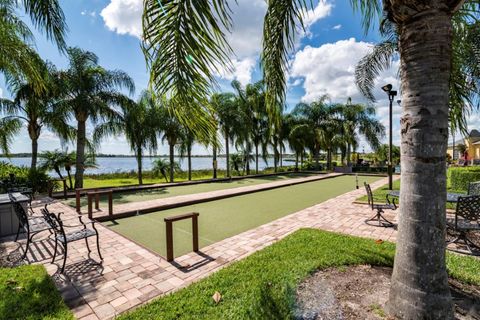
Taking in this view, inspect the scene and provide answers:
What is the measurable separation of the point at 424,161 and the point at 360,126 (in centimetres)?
2488

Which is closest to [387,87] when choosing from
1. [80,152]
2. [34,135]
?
[80,152]

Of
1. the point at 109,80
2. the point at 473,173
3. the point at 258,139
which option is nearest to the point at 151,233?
the point at 109,80

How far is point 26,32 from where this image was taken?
7.11 meters

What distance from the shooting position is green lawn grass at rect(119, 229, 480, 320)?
8.71ft

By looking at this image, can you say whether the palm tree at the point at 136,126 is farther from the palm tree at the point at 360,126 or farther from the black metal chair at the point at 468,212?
the palm tree at the point at 360,126

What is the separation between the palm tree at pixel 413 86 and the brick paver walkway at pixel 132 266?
254cm

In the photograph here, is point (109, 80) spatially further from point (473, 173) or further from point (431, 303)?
point (473, 173)

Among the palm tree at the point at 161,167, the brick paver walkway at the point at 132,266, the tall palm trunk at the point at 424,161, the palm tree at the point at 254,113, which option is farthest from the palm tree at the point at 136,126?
the tall palm trunk at the point at 424,161

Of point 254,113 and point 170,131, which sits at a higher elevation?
point 254,113

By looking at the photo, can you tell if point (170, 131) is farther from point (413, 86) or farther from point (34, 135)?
point (413, 86)

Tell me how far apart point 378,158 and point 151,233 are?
134 feet

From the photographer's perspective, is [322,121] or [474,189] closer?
[474,189]

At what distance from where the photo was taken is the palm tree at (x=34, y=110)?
11406mm

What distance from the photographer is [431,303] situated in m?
2.26
